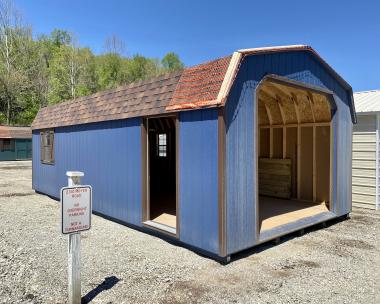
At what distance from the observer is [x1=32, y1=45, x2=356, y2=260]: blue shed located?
17.2 ft

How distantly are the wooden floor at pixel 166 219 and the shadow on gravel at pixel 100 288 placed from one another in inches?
82.1

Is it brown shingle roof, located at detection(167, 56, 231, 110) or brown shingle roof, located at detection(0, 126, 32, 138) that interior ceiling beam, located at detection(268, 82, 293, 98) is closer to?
brown shingle roof, located at detection(167, 56, 231, 110)

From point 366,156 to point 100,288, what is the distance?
8763 millimetres

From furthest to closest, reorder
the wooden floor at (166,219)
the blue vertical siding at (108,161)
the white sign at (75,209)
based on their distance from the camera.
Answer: the blue vertical siding at (108,161)
the wooden floor at (166,219)
the white sign at (75,209)

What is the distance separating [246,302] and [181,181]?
2.43 meters

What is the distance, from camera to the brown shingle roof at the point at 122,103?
252 inches

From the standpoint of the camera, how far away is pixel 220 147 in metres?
5.06

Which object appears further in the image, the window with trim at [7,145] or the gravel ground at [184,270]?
the window with trim at [7,145]

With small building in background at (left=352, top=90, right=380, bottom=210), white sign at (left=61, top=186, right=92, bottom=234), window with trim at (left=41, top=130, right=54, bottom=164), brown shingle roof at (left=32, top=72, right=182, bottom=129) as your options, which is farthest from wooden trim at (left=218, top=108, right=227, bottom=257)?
window with trim at (left=41, top=130, right=54, bottom=164)

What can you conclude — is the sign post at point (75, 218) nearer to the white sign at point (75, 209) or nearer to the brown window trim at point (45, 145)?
the white sign at point (75, 209)

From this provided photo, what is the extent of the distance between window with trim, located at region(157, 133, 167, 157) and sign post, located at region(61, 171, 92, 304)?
30.2ft

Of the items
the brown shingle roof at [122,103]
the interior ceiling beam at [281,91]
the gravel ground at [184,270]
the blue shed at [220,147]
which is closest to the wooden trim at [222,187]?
the blue shed at [220,147]

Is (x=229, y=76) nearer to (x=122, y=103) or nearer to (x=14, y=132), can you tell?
(x=122, y=103)

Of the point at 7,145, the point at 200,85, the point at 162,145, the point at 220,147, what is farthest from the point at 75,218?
the point at 7,145
